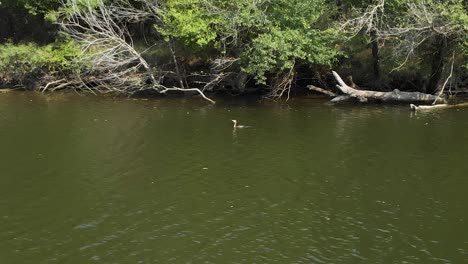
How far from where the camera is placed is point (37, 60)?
1523 inches

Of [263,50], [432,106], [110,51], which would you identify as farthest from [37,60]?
[432,106]

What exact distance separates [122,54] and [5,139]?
15.0 metres

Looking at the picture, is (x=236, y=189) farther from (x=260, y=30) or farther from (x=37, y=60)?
(x=37, y=60)

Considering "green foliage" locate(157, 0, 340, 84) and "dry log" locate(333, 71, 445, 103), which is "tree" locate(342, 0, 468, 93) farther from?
"green foliage" locate(157, 0, 340, 84)

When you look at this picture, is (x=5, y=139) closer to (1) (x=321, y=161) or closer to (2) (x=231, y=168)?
(2) (x=231, y=168)

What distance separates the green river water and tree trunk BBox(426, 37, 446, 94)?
515cm

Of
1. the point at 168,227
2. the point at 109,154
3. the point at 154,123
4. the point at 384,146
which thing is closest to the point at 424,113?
the point at 384,146

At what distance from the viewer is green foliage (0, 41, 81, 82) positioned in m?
37.6

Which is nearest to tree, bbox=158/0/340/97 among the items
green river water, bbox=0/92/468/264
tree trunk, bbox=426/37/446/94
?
green river water, bbox=0/92/468/264

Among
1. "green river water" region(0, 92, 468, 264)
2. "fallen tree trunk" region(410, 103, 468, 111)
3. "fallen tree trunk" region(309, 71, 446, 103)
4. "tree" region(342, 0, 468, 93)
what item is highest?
"tree" region(342, 0, 468, 93)

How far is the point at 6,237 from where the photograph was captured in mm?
12977

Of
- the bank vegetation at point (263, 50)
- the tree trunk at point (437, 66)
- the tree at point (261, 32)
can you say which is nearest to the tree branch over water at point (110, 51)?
the bank vegetation at point (263, 50)

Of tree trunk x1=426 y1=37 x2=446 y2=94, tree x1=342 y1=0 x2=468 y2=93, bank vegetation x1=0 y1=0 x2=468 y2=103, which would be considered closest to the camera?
tree x1=342 y1=0 x2=468 y2=93

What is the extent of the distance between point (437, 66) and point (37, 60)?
1082 inches
